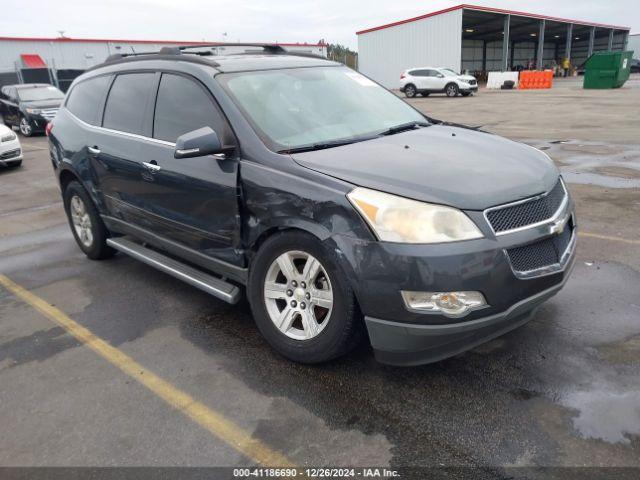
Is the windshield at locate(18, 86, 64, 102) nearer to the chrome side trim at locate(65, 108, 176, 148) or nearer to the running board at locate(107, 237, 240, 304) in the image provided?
the chrome side trim at locate(65, 108, 176, 148)

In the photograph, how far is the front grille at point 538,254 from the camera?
263 cm

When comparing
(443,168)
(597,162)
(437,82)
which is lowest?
(437,82)

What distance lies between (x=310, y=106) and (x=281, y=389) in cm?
191

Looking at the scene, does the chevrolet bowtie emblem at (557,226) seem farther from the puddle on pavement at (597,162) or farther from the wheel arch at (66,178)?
the puddle on pavement at (597,162)

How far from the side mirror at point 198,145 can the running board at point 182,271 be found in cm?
92

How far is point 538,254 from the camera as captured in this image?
108 inches

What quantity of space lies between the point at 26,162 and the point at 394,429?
12352 millimetres

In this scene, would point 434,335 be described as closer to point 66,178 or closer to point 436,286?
point 436,286

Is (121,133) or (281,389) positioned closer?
(281,389)

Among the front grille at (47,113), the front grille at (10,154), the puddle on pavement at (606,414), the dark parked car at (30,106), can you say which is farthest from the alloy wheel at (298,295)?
the front grille at (47,113)

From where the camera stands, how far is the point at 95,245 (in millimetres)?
5086

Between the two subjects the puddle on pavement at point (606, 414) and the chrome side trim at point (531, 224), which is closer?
the puddle on pavement at point (606, 414)

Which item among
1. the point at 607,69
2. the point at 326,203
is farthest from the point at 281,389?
the point at 607,69

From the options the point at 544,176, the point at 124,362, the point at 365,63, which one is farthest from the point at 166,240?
the point at 365,63
